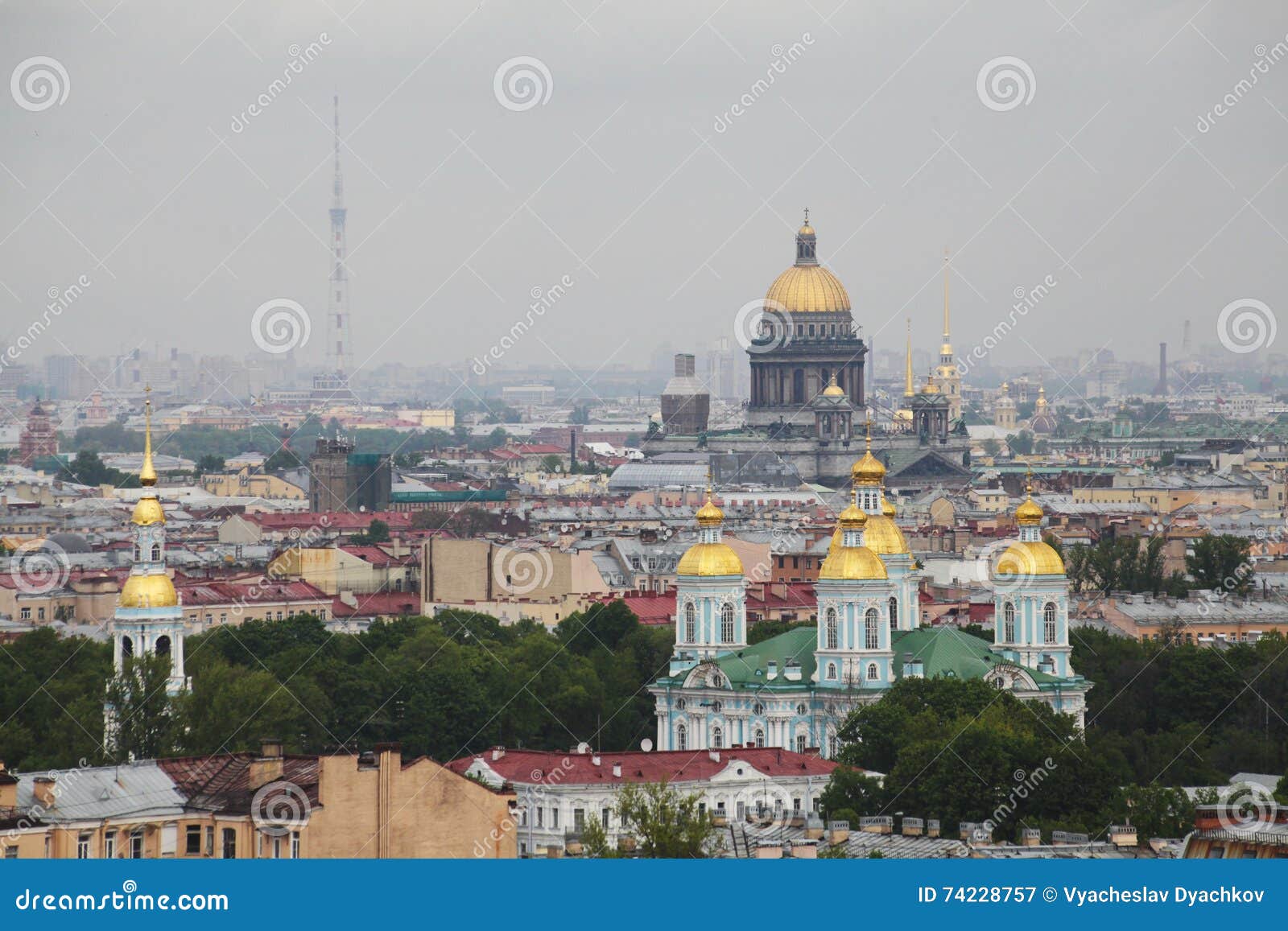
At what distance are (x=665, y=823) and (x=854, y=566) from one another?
15.3m

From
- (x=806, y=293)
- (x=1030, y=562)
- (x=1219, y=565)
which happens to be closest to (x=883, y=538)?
(x=1030, y=562)

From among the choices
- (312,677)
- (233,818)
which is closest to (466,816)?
(233,818)

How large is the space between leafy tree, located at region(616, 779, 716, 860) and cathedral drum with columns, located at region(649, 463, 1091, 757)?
32.7 feet

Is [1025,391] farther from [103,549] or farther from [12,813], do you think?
[12,813]

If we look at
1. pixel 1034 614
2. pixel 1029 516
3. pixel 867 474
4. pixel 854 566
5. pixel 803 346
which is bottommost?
pixel 1034 614

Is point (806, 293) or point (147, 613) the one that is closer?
point (147, 613)

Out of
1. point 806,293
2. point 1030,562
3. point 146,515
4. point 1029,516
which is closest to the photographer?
point 146,515

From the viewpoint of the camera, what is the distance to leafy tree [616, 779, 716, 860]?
77.2 ft

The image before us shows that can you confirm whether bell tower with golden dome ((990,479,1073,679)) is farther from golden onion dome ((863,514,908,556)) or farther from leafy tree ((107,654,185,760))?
leafy tree ((107,654,185,760))

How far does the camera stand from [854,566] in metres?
39.4

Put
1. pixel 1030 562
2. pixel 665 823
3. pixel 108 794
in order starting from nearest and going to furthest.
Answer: pixel 665 823
pixel 108 794
pixel 1030 562

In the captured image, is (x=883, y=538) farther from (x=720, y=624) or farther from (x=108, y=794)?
(x=108, y=794)

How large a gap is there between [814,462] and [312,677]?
67.6m

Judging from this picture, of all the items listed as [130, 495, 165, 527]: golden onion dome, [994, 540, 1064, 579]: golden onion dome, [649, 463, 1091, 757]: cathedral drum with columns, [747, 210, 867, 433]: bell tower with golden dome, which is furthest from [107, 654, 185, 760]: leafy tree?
[747, 210, 867, 433]: bell tower with golden dome
